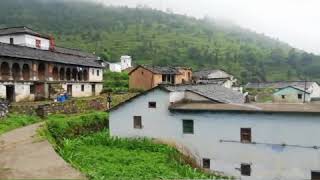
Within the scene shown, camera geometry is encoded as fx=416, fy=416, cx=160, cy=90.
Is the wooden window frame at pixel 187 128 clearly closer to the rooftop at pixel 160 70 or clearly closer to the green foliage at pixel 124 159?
the green foliage at pixel 124 159

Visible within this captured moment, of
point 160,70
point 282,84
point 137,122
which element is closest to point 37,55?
point 137,122

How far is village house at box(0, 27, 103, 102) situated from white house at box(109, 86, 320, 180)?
1253cm

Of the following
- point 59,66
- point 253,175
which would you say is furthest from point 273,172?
point 59,66

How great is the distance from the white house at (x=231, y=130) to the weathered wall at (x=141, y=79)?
24.2 metres

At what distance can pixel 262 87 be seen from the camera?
251ft

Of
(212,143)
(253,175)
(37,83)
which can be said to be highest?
(37,83)

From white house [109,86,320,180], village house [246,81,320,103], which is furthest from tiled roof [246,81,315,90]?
white house [109,86,320,180]

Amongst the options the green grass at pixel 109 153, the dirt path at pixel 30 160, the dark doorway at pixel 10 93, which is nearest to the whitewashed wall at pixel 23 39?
the dark doorway at pixel 10 93

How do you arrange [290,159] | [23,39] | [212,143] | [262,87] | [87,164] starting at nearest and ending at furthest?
[87,164] < [290,159] < [212,143] < [23,39] < [262,87]

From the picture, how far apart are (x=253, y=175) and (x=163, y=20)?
170112 mm

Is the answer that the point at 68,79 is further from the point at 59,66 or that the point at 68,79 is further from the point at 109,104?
the point at 109,104

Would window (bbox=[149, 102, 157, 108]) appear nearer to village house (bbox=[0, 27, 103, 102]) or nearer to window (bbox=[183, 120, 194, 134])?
→ window (bbox=[183, 120, 194, 134])

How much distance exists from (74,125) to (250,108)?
11.7m

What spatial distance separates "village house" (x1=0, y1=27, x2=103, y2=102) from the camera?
34.8 metres
